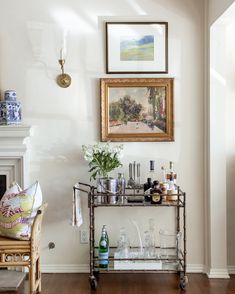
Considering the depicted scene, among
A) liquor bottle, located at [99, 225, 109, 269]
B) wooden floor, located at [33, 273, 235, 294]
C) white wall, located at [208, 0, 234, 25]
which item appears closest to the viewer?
white wall, located at [208, 0, 234, 25]

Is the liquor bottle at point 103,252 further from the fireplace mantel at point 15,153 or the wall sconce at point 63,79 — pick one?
the wall sconce at point 63,79

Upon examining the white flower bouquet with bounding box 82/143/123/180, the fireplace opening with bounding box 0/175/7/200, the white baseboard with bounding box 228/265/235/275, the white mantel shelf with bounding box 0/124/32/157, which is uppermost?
the white mantel shelf with bounding box 0/124/32/157

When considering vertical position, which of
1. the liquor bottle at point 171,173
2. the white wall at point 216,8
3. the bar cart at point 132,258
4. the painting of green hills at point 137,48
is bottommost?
the bar cart at point 132,258

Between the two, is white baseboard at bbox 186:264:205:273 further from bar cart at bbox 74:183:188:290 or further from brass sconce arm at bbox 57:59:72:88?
brass sconce arm at bbox 57:59:72:88

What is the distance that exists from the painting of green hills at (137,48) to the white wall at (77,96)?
18cm

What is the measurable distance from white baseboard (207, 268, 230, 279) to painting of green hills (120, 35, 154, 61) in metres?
2.02

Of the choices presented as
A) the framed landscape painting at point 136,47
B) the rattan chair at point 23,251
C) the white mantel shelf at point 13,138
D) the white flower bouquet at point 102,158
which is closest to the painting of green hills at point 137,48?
the framed landscape painting at point 136,47

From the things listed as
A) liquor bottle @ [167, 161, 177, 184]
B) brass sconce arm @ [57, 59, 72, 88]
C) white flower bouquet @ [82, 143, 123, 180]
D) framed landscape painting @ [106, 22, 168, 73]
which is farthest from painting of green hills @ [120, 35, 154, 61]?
liquor bottle @ [167, 161, 177, 184]

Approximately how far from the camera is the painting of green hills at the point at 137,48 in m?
3.90

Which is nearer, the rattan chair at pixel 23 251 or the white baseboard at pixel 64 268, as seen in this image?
the rattan chair at pixel 23 251

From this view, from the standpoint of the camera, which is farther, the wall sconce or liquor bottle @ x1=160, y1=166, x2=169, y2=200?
the wall sconce

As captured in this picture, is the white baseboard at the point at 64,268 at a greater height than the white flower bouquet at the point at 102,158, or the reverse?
the white flower bouquet at the point at 102,158

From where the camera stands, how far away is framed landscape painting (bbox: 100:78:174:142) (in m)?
3.92

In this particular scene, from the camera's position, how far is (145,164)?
3961mm
